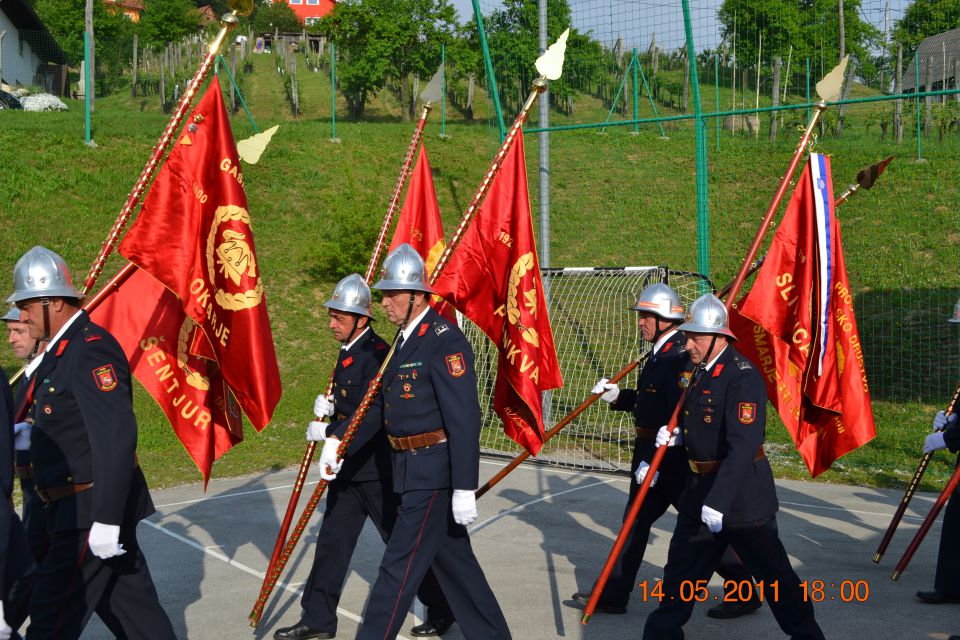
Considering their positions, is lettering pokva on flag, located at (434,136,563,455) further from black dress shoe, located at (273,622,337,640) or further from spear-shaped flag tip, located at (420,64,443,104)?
black dress shoe, located at (273,622,337,640)

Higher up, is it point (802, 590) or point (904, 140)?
point (904, 140)

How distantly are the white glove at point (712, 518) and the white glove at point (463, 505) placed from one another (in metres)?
1.25

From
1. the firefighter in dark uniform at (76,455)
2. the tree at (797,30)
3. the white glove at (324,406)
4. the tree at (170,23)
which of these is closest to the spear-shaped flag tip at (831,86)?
the white glove at (324,406)

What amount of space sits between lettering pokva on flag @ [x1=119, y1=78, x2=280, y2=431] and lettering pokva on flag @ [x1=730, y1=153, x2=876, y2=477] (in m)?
3.48

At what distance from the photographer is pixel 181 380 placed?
247 inches

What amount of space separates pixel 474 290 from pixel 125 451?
8.96ft

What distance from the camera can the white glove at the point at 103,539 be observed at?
14.5ft

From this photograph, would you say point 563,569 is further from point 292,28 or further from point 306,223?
point 292,28

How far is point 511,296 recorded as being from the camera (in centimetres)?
672

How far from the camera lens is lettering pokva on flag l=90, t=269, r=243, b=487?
6188mm

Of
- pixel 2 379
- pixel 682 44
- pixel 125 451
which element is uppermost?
pixel 682 44

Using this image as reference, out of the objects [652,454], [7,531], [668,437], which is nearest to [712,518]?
[668,437]

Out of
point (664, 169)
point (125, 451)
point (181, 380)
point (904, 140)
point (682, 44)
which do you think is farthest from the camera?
point (664, 169)

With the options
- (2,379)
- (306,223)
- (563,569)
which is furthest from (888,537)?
(306,223)
